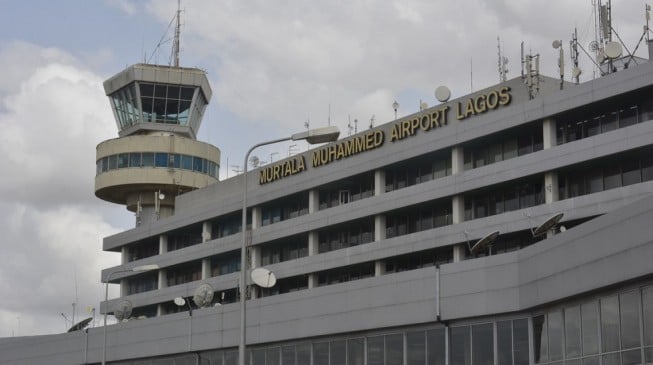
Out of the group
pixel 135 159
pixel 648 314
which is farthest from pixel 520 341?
pixel 135 159

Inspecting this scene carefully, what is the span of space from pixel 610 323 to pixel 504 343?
7.70 m

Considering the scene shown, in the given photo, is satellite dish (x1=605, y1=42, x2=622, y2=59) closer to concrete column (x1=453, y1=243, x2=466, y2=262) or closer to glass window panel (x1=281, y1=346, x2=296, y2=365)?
concrete column (x1=453, y1=243, x2=466, y2=262)

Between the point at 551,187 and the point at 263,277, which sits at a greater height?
the point at 551,187

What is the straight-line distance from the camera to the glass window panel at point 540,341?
3881 cm

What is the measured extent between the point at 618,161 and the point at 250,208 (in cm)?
3141

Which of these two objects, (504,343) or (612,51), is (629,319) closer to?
→ (504,343)

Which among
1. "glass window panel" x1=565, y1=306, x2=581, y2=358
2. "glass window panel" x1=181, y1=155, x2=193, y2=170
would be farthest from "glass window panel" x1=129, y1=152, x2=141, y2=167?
"glass window panel" x1=565, y1=306, x2=581, y2=358

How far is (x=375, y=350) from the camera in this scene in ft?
157

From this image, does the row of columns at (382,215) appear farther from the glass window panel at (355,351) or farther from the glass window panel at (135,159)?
the glass window panel at (355,351)

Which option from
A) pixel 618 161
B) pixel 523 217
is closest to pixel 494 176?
pixel 523 217

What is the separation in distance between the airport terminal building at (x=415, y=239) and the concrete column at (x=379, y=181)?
127mm

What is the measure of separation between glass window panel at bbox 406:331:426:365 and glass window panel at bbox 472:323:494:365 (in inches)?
119

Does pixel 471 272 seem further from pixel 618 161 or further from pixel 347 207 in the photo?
pixel 347 207

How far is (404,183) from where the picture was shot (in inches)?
2662
